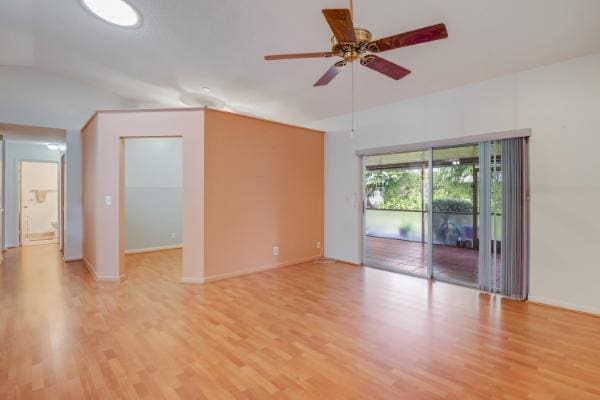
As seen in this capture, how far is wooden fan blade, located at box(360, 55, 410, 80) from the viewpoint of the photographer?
94.7 inches

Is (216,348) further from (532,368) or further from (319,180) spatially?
(319,180)

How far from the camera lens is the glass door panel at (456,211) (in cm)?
416

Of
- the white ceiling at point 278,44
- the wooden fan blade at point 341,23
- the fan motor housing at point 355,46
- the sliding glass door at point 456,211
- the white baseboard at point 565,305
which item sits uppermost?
the white ceiling at point 278,44

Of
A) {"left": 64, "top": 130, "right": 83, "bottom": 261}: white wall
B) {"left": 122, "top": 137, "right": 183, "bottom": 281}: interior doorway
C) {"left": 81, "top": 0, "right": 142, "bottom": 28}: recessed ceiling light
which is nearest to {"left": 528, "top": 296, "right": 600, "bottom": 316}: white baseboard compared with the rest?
{"left": 81, "top": 0, "right": 142, "bottom": 28}: recessed ceiling light

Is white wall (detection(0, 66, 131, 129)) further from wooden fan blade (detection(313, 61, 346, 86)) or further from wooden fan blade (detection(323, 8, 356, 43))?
wooden fan blade (detection(323, 8, 356, 43))

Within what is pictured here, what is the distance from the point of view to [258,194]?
4.86m

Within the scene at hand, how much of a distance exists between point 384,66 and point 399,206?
11.4 ft

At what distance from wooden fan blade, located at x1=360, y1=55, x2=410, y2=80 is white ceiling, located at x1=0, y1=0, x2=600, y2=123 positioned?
54 cm

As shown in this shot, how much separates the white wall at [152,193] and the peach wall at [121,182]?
6.02 ft

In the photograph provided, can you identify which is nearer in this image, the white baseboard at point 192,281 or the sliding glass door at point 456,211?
the sliding glass door at point 456,211

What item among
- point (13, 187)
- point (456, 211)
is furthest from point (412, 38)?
point (13, 187)

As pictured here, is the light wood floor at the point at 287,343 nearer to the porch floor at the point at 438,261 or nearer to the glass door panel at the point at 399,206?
the porch floor at the point at 438,261

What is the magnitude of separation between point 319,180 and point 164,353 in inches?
165

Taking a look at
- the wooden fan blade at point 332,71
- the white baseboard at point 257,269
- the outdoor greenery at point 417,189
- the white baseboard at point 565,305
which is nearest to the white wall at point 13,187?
→ the white baseboard at point 257,269
